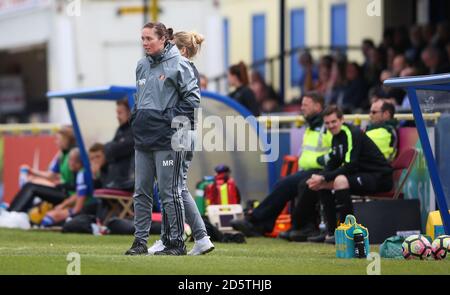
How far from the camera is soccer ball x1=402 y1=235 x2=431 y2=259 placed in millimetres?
10906

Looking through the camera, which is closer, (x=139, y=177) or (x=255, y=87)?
(x=139, y=177)

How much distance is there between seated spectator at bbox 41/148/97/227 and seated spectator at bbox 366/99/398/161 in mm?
Answer: 3861

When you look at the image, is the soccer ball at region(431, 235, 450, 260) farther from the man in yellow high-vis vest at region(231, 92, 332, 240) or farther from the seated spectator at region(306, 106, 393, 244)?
the man in yellow high-vis vest at region(231, 92, 332, 240)

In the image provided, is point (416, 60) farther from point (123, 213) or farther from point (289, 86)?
point (289, 86)

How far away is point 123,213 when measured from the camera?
50.4 feet

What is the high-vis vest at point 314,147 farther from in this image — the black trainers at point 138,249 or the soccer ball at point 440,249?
the black trainers at point 138,249

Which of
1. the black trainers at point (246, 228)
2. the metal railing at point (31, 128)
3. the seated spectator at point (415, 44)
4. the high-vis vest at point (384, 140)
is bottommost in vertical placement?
the black trainers at point (246, 228)

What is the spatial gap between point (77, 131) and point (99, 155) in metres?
0.51

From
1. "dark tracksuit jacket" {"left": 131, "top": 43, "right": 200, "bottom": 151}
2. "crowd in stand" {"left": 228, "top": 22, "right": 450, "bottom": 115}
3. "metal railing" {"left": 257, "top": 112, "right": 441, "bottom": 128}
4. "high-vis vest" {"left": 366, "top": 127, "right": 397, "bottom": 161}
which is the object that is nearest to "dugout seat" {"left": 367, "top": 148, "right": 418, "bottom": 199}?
"high-vis vest" {"left": 366, "top": 127, "right": 397, "bottom": 161}

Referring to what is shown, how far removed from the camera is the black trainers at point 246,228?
14.6m

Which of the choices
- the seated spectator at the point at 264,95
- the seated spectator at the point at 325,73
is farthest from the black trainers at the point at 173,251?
the seated spectator at the point at 264,95

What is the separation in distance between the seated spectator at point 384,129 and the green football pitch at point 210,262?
1655mm
